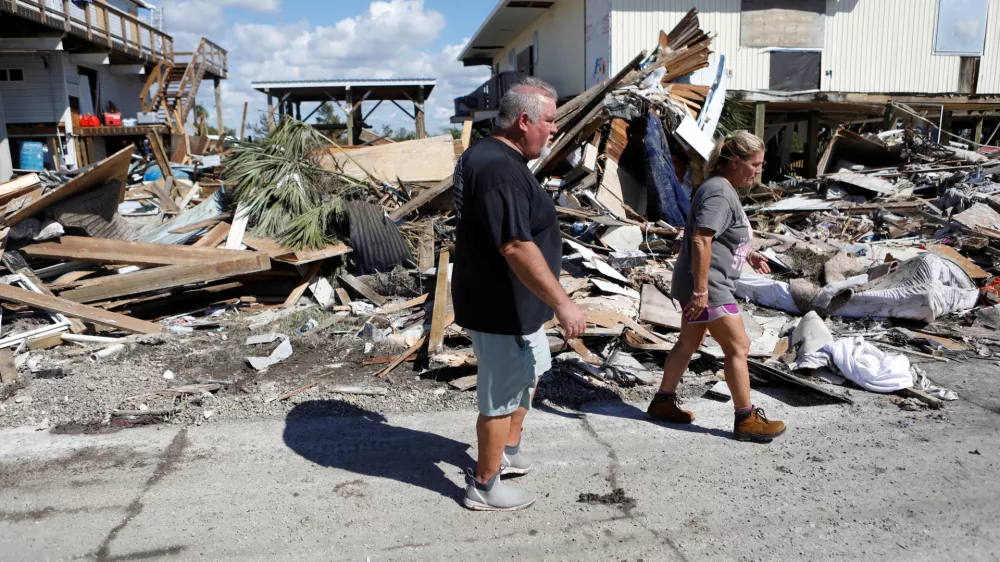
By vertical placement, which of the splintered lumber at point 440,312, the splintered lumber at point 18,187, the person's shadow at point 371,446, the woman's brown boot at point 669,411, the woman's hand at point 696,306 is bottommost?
the person's shadow at point 371,446

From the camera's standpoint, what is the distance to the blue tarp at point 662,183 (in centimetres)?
919

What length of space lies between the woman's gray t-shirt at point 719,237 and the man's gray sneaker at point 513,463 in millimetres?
1246

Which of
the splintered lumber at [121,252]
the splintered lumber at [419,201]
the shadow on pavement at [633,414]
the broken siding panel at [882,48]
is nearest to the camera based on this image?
the shadow on pavement at [633,414]

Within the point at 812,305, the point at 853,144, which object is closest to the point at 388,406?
the point at 812,305

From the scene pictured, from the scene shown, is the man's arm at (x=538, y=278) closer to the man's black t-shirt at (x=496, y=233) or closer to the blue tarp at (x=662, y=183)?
the man's black t-shirt at (x=496, y=233)

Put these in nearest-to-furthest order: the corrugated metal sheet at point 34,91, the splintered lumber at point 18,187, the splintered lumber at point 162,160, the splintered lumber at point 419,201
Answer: the splintered lumber at point 18,187 → the splintered lumber at point 419,201 → the splintered lumber at point 162,160 → the corrugated metal sheet at point 34,91

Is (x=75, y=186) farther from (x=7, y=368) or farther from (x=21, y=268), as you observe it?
(x=7, y=368)

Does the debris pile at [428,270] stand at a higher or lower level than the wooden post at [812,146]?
lower

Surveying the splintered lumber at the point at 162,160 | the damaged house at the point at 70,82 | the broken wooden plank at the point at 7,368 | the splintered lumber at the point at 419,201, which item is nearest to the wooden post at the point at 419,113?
the damaged house at the point at 70,82

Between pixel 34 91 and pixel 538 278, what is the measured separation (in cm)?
2456

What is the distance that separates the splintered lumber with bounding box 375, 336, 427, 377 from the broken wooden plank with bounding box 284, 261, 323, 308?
209 cm

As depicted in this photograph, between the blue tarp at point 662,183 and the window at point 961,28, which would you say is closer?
the blue tarp at point 662,183

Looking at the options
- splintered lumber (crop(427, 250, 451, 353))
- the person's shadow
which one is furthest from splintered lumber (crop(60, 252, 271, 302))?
the person's shadow

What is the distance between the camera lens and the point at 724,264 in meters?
3.55
